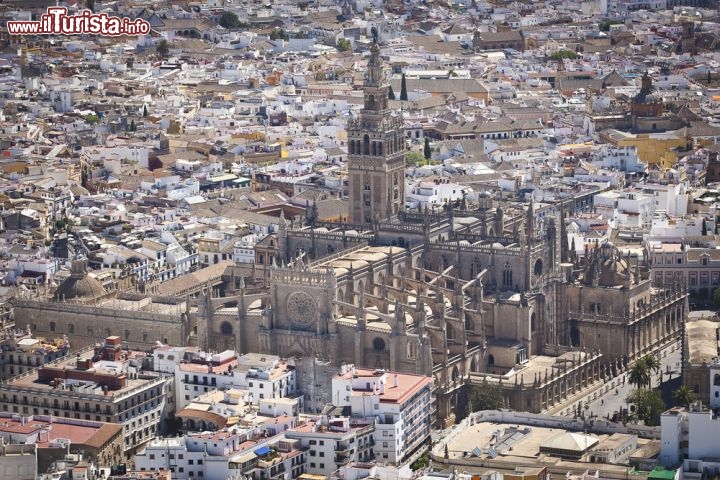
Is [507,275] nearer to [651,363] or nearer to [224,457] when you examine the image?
[651,363]

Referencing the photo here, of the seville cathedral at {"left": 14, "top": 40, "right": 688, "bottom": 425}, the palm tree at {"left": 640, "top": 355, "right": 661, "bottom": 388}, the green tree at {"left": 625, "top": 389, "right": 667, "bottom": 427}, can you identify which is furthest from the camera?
the palm tree at {"left": 640, "top": 355, "right": 661, "bottom": 388}

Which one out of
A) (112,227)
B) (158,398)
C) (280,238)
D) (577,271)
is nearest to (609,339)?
(577,271)

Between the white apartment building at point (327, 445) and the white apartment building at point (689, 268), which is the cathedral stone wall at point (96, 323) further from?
→ the white apartment building at point (689, 268)

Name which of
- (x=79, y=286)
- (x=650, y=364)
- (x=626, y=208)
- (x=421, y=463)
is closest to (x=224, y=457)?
(x=421, y=463)

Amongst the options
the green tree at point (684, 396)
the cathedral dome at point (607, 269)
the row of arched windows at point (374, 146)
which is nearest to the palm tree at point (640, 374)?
the green tree at point (684, 396)

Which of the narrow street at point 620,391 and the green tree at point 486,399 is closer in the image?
the green tree at point 486,399

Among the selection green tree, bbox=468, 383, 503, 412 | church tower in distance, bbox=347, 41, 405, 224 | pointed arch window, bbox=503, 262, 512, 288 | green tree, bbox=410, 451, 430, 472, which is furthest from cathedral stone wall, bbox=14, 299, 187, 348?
green tree, bbox=410, 451, 430, 472

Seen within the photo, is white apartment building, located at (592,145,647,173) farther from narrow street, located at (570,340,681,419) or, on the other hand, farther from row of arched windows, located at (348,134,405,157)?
narrow street, located at (570,340,681,419)
